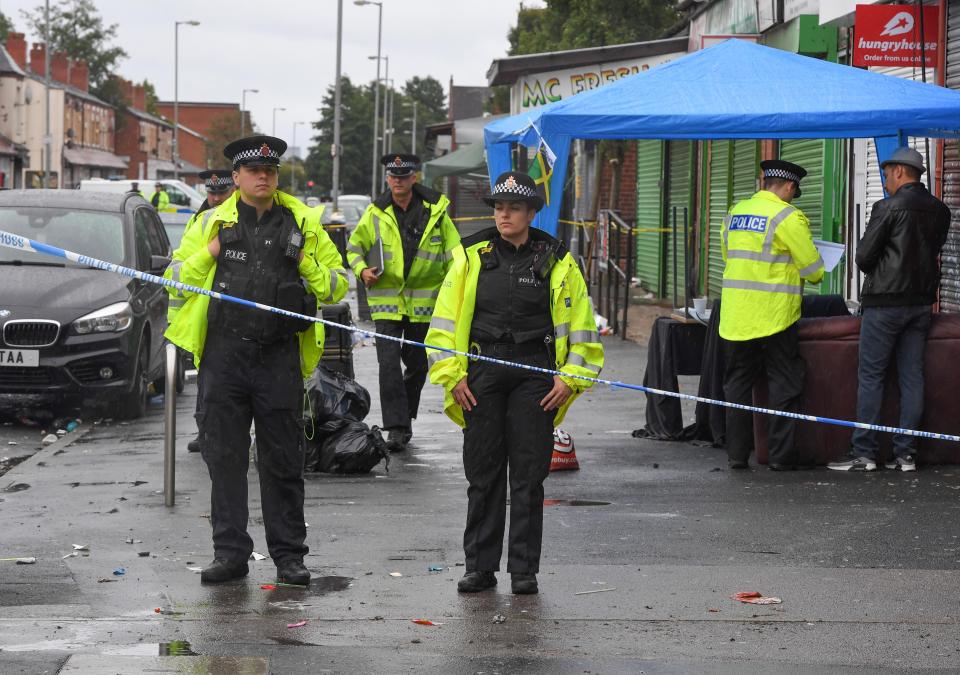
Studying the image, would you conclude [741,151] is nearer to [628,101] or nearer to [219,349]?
[628,101]

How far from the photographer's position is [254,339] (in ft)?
21.7

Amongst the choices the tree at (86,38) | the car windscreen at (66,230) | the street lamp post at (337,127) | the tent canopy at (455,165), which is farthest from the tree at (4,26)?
the car windscreen at (66,230)

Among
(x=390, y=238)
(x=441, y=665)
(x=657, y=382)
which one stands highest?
(x=390, y=238)

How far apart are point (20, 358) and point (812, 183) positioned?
9.72 m

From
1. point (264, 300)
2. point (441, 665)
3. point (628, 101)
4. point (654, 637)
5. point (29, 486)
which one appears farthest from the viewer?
point (628, 101)

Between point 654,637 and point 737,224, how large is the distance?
4.18m

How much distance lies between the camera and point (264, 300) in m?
6.59

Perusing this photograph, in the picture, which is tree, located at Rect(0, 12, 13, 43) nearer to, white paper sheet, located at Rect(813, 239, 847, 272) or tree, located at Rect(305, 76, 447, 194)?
tree, located at Rect(305, 76, 447, 194)

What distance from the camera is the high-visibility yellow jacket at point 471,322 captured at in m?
6.49

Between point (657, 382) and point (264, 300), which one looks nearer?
point (264, 300)

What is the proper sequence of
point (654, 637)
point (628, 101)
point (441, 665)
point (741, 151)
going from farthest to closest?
point (741, 151) → point (628, 101) → point (654, 637) → point (441, 665)

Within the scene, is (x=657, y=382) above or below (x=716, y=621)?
above

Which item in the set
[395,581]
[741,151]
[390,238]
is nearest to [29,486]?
[390,238]

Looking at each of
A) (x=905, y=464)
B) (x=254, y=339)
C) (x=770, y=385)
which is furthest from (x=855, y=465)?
(x=254, y=339)
